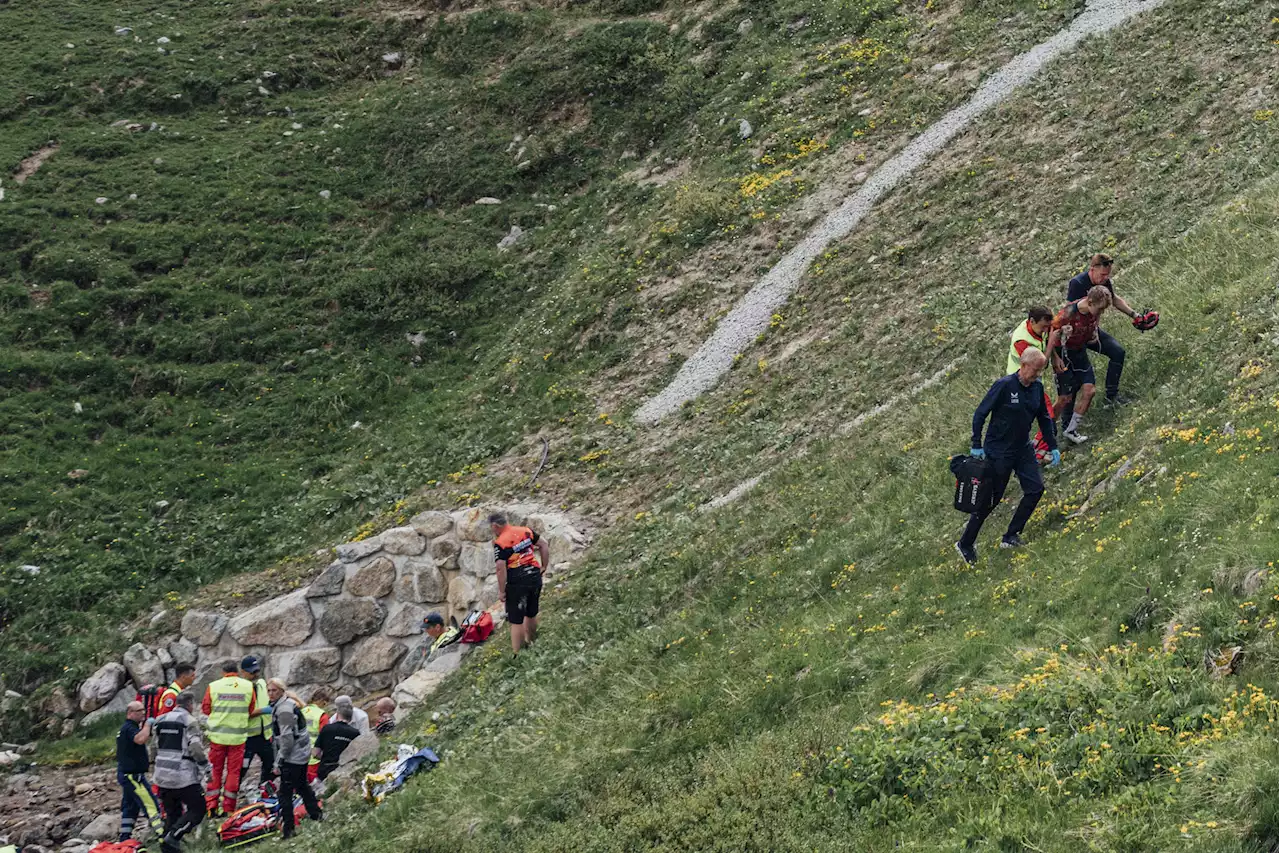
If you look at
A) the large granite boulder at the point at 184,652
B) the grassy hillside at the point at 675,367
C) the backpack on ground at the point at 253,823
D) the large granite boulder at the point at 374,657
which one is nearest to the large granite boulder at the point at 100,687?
the grassy hillside at the point at 675,367

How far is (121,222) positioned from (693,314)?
19578 mm

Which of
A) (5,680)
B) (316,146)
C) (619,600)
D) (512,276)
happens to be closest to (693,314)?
(512,276)

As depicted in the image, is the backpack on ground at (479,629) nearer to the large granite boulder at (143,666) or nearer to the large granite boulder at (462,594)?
the large granite boulder at (462,594)

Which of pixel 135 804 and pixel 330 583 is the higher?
pixel 135 804

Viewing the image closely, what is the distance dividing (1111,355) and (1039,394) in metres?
2.59

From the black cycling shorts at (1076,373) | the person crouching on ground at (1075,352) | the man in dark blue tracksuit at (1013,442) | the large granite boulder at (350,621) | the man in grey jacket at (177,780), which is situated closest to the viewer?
the man in dark blue tracksuit at (1013,442)

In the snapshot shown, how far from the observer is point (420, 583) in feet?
72.2

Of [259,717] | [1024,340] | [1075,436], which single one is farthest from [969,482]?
[259,717]

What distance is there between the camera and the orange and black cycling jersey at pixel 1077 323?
14.1 m

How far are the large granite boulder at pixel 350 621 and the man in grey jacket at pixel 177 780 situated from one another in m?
6.27

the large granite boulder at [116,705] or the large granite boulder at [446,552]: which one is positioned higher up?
the large granite boulder at [116,705]

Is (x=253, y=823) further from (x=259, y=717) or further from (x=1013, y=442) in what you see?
(x=1013, y=442)

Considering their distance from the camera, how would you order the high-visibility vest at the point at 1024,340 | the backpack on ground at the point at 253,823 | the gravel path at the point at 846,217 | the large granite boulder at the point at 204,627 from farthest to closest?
the gravel path at the point at 846,217 → the large granite boulder at the point at 204,627 → the backpack on ground at the point at 253,823 → the high-visibility vest at the point at 1024,340

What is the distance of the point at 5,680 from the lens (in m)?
22.6
